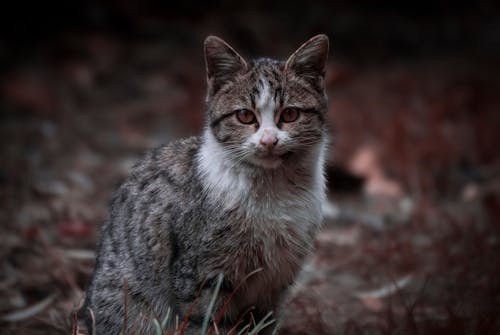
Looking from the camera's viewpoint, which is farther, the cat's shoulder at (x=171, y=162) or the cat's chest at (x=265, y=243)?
the cat's shoulder at (x=171, y=162)

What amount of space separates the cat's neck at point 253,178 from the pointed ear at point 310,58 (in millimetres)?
504

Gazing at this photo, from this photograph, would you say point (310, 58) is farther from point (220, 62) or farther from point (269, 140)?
Answer: point (269, 140)

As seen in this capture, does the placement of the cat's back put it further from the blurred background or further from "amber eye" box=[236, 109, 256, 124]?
the blurred background

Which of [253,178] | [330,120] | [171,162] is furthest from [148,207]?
[330,120]

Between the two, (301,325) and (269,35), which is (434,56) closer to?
(269,35)

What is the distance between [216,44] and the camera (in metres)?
3.78

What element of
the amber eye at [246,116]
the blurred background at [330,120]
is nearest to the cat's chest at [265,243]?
the amber eye at [246,116]

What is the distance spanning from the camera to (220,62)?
12.7 feet

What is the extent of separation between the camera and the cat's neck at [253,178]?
3689mm

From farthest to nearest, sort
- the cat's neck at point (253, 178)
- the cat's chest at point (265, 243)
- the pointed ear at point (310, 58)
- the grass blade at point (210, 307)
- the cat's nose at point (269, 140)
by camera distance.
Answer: the pointed ear at point (310, 58)
the cat's neck at point (253, 178)
the cat's chest at point (265, 243)
the cat's nose at point (269, 140)
the grass blade at point (210, 307)

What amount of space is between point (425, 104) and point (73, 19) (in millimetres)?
5481

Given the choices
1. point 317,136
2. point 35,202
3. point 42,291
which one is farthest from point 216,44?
point 35,202

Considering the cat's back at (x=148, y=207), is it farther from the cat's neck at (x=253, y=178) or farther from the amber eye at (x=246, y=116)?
the amber eye at (x=246, y=116)

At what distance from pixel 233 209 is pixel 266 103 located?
69 centimetres
